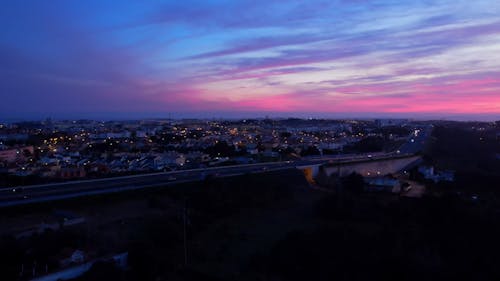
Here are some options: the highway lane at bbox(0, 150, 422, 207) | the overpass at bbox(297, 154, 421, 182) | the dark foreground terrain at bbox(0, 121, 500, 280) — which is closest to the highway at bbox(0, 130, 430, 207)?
the highway lane at bbox(0, 150, 422, 207)

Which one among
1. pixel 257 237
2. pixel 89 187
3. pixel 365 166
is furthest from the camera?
pixel 365 166


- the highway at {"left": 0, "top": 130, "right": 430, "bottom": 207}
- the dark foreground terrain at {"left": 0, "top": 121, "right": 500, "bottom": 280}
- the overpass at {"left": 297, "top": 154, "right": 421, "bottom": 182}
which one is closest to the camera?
the dark foreground terrain at {"left": 0, "top": 121, "right": 500, "bottom": 280}

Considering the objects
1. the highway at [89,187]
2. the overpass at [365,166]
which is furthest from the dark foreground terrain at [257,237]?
the overpass at [365,166]

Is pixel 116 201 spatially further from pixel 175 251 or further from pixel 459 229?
pixel 459 229

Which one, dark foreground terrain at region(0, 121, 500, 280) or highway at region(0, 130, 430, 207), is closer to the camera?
dark foreground terrain at region(0, 121, 500, 280)

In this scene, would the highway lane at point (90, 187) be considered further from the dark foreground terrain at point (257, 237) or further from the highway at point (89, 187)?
the dark foreground terrain at point (257, 237)

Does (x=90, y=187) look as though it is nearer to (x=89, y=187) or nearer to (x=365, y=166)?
(x=89, y=187)

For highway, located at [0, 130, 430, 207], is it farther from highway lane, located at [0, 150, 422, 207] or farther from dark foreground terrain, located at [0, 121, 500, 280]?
dark foreground terrain, located at [0, 121, 500, 280]

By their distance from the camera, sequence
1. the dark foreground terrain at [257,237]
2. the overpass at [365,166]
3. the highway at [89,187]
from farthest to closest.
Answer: the overpass at [365,166]
the highway at [89,187]
the dark foreground terrain at [257,237]

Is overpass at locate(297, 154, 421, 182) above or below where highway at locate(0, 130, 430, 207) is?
below

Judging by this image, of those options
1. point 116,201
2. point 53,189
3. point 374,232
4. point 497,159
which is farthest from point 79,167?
point 497,159

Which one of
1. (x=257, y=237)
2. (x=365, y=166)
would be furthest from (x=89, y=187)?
(x=365, y=166)
